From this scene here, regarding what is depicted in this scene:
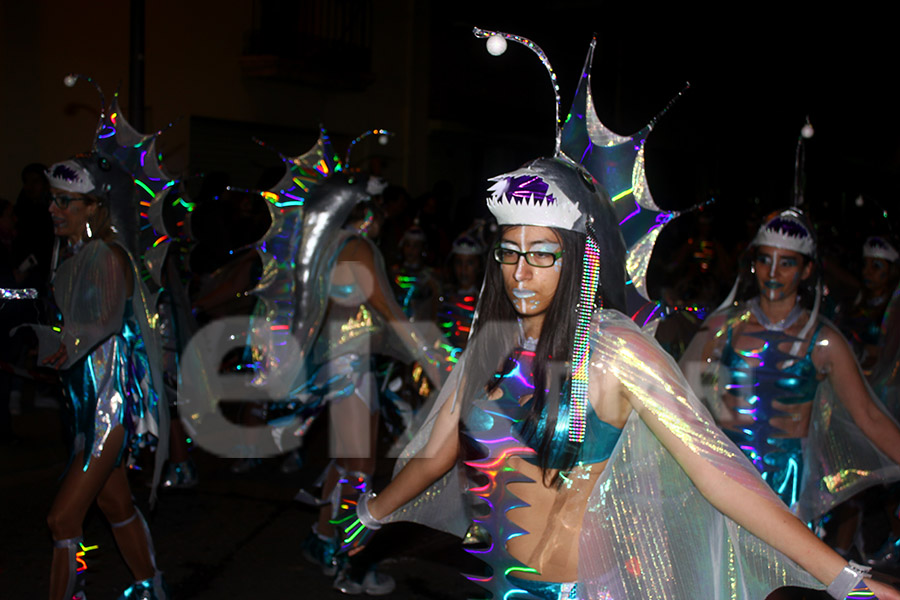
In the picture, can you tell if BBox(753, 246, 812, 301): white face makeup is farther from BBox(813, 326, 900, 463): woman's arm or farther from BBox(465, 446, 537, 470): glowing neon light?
BBox(465, 446, 537, 470): glowing neon light

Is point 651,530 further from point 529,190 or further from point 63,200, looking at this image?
point 63,200

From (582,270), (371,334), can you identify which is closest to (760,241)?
(371,334)

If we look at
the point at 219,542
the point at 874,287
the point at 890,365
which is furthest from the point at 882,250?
the point at 219,542

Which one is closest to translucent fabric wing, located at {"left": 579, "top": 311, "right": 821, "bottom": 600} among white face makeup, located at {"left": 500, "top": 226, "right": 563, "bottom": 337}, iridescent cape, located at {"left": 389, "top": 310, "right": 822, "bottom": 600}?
iridescent cape, located at {"left": 389, "top": 310, "right": 822, "bottom": 600}

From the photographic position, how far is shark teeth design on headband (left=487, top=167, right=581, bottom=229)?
8.01ft

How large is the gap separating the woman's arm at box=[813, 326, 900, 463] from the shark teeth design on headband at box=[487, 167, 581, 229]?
7.93ft

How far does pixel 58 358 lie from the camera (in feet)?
12.6

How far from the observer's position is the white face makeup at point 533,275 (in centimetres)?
244

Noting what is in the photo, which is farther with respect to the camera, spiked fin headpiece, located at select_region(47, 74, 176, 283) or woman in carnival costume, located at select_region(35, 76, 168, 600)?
spiked fin headpiece, located at select_region(47, 74, 176, 283)

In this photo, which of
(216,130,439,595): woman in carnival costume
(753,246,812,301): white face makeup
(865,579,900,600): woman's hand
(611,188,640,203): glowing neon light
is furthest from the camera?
(216,130,439,595): woman in carnival costume

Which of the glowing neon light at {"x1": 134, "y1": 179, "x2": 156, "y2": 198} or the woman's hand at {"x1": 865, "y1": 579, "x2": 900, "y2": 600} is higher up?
the glowing neon light at {"x1": 134, "y1": 179, "x2": 156, "y2": 198}

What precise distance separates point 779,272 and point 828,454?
3.10 ft

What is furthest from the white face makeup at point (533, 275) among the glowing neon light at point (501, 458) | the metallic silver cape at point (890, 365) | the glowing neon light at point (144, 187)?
the metallic silver cape at point (890, 365)

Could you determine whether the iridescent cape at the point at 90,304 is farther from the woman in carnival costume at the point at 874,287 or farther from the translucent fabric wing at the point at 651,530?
the woman in carnival costume at the point at 874,287
